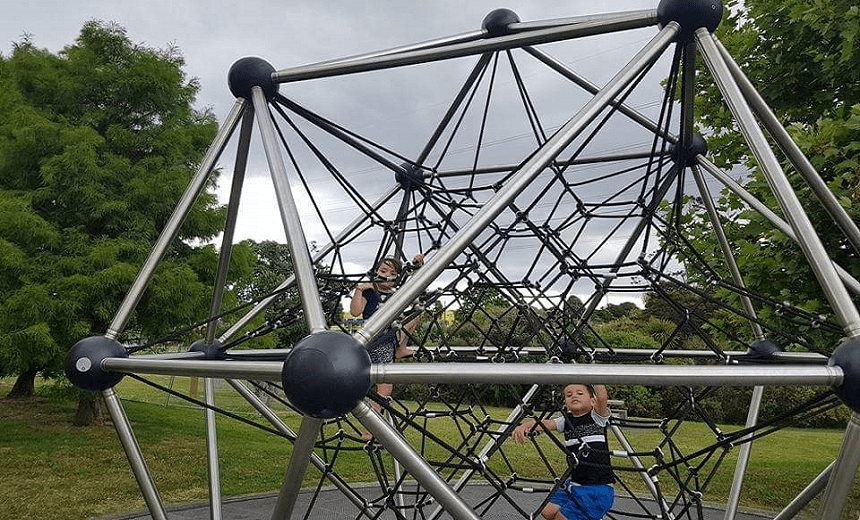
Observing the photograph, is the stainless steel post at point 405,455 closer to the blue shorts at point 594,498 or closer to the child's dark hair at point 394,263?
the blue shorts at point 594,498

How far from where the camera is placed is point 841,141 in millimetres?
6051

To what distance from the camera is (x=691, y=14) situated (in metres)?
2.95

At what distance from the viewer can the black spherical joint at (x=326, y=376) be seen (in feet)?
6.44

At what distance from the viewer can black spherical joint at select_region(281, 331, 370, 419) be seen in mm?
1963

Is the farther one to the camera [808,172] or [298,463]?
[808,172]

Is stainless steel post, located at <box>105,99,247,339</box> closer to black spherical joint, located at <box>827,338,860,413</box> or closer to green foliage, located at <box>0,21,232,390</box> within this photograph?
black spherical joint, located at <box>827,338,860,413</box>

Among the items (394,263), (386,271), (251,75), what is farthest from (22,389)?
(251,75)

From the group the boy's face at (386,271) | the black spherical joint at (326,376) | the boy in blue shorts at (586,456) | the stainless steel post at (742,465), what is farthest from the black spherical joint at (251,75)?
the stainless steel post at (742,465)

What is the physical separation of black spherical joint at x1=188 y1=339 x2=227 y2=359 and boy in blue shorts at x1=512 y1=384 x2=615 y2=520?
209 centimetres

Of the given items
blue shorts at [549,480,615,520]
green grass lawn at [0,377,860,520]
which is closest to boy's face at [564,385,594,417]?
blue shorts at [549,480,615,520]

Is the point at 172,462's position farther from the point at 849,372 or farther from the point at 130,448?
the point at 849,372

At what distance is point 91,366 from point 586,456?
320 centimetres

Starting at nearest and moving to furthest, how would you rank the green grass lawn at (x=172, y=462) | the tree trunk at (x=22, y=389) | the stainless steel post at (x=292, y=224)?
the stainless steel post at (x=292, y=224)
the green grass lawn at (x=172, y=462)
the tree trunk at (x=22, y=389)

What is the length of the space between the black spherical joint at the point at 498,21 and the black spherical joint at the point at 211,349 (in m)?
2.94
